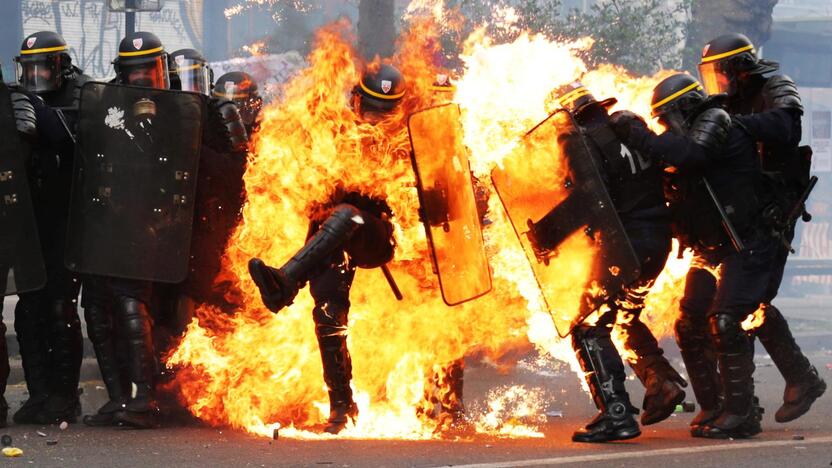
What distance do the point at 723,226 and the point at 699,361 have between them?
2.40 feet

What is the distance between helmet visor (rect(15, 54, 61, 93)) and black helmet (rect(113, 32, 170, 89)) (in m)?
0.33

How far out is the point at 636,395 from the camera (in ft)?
29.2

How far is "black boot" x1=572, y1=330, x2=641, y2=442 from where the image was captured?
6191mm

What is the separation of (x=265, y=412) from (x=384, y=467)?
164cm

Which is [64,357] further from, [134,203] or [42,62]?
[42,62]

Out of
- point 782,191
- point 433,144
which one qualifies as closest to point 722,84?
point 782,191

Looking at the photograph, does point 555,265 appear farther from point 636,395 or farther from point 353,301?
point 636,395

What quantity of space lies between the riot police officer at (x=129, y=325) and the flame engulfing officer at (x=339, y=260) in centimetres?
75

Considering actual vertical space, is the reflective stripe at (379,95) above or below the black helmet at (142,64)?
below

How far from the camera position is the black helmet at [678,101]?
6.51 m

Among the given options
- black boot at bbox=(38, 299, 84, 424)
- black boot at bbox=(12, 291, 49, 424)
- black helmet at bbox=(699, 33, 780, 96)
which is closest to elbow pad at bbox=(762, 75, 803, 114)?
black helmet at bbox=(699, 33, 780, 96)

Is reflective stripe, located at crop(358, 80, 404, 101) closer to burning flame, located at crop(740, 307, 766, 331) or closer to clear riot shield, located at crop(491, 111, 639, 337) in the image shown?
clear riot shield, located at crop(491, 111, 639, 337)

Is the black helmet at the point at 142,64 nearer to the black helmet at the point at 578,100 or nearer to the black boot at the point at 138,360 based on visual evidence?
the black boot at the point at 138,360

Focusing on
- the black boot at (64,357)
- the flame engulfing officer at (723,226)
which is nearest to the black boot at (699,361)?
the flame engulfing officer at (723,226)
